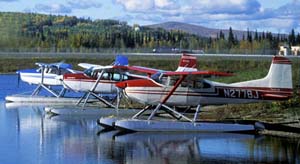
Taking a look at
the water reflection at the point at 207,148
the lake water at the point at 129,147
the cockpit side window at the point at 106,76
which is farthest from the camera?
the cockpit side window at the point at 106,76

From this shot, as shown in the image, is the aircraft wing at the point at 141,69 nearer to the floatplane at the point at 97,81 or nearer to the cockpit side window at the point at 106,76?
the floatplane at the point at 97,81

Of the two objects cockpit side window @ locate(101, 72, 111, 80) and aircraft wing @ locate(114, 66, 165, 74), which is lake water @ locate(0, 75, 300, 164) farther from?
cockpit side window @ locate(101, 72, 111, 80)

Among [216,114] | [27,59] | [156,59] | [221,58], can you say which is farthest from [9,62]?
[216,114]

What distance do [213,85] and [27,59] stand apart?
5885cm

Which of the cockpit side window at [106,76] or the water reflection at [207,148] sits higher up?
the cockpit side window at [106,76]

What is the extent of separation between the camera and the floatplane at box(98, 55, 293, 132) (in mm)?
22156

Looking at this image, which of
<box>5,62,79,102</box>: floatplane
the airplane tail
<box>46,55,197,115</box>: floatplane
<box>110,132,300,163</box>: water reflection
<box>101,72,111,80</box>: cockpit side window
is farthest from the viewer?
<box>5,62,79,102</box>: floatplane

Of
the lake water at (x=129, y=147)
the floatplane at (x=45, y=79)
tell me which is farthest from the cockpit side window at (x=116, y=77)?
the floatplane at (x=45, y=79)

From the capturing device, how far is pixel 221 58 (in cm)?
7050

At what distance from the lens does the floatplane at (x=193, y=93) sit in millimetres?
22156

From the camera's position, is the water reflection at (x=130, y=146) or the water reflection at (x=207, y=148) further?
the water reflection at (x=207, y=148)

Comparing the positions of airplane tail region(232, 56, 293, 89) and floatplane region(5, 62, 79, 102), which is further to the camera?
floatplane region(5, 62, 79, 102)

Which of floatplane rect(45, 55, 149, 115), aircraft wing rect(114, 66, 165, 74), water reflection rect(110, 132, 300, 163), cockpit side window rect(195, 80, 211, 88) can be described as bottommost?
water reflection rect(110, 132, 300, 163)

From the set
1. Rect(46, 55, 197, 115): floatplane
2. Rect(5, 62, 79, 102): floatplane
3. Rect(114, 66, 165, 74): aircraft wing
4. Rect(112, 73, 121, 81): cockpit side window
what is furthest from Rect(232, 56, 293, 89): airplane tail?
Rect(5, 62, 79, 102): floatplane
